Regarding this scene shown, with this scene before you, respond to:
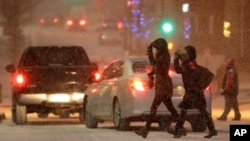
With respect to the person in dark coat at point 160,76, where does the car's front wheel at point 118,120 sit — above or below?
below

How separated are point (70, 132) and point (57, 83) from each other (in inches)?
136

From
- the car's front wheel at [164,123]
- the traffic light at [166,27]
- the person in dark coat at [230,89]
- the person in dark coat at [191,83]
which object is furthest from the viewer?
the traffic light at [166,27]

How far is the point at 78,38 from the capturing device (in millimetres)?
78375

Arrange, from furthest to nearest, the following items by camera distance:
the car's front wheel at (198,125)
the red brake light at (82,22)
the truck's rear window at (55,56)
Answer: the red brake light at (82,22) → the truck's rear window at (55,56) → the car's front wheel at (198,125)

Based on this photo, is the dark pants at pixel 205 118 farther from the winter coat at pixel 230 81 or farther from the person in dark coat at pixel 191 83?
the winter coat at pixel 230 81

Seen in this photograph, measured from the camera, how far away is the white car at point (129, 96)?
17922 millimetres

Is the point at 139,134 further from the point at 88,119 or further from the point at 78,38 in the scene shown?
the point at 78,38

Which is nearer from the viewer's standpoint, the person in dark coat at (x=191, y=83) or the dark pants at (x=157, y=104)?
the person in dark coat at (x=191, y=83)

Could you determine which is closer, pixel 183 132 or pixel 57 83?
pixel 183 132

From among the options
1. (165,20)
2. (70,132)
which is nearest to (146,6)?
(165,20)

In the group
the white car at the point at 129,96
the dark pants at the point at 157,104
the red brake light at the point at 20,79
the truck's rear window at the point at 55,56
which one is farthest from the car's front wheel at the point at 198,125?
the red brake light at the point at 20,79

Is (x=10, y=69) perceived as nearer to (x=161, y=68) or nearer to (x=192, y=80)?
(x=161, y=68)

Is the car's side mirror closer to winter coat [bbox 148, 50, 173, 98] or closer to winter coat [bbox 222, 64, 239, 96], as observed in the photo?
winter coat [bbox 222, 64, 239, 96]

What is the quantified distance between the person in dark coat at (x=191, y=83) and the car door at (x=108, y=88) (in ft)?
9.75
